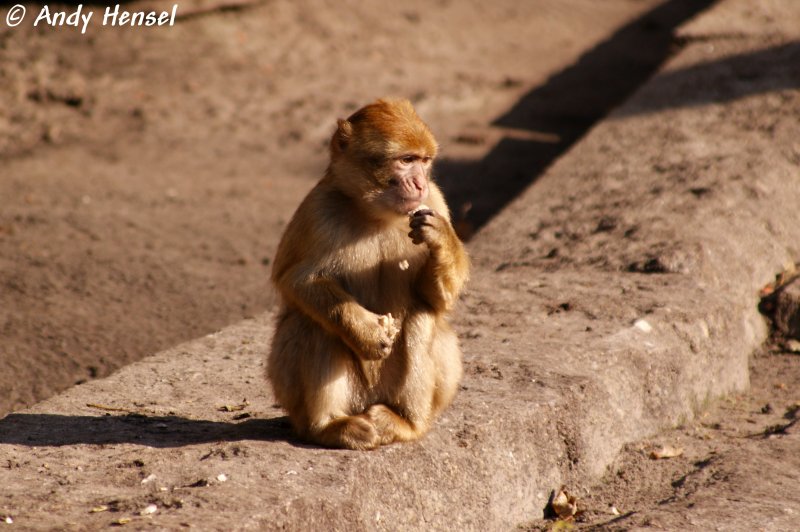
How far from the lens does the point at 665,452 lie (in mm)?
5059

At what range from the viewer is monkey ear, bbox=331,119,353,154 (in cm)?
417

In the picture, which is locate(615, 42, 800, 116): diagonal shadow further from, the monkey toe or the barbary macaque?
the monkey toe

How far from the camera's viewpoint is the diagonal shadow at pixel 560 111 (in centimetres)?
963

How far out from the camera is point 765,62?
934cm

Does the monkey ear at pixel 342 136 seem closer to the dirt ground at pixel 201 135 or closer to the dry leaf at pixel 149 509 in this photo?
the dry leaf at pixel 149 509

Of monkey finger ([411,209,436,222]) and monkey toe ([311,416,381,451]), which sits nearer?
monkey finger ([411,209,436,222])

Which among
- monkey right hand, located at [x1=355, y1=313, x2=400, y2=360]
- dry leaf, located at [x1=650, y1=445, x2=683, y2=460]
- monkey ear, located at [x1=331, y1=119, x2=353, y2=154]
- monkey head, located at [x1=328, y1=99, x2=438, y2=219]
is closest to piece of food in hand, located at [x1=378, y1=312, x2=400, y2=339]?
monkey right hand, located at [x1=355, y1=313, x2=400, y2=360]

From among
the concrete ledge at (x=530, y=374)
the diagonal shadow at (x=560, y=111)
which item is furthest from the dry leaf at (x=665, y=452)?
the diagonal shadow at (x=560, y=111)

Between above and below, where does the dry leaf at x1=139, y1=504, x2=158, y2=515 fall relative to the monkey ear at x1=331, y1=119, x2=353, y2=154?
below

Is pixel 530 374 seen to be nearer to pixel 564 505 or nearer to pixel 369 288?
pixel 564 505

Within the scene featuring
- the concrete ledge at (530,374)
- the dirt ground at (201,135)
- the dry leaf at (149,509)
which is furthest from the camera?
the dirt ground at (201,135)

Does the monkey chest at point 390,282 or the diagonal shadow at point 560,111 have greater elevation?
the diagonal shadow at point 560,111
